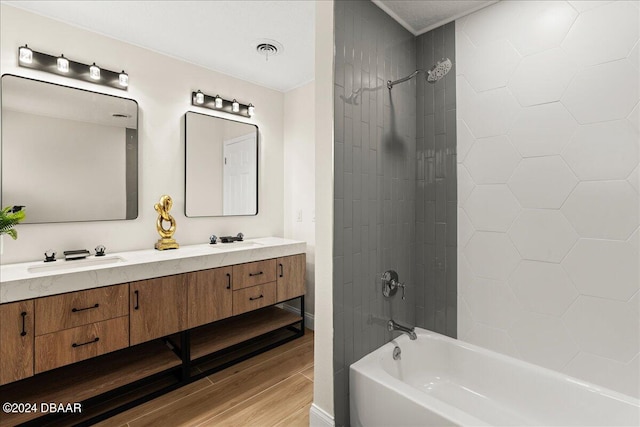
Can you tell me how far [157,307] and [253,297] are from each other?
748 mm

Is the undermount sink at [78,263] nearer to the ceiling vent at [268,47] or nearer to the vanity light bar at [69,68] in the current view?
the vanity light bar at [69,68]

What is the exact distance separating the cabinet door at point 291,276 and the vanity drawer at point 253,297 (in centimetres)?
9

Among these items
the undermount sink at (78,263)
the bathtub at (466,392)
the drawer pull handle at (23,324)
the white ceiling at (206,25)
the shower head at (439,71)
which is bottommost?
the bathtub at (466,392)

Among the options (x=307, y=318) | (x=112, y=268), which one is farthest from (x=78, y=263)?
(x=307, y=318)

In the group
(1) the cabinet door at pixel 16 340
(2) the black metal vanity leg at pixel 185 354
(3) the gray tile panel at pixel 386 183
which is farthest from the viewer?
(2) the black metal vanity leg at pixel 185 354

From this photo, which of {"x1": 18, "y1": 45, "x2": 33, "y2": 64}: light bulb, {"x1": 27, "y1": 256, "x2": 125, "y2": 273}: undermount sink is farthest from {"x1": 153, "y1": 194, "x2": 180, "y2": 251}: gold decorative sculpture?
{"x1": 18, "y1": 45, "x2": 33, "y2": 64}: light bulb

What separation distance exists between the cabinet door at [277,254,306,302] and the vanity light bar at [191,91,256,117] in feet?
4.88

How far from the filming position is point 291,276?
116 inches

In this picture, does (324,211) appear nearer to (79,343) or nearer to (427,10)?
(427,10)

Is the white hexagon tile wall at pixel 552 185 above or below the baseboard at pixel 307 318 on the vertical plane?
above

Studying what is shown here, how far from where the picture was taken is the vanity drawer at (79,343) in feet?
5.62

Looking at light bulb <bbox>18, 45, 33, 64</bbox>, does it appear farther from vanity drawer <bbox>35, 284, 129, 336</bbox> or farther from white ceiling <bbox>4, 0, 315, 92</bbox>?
vanity drawer <bbox>35, 284, 129, 336</bbox>

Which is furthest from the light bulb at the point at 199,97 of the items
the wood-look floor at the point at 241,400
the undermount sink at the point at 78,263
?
the wood-look floor at the point at 241,400

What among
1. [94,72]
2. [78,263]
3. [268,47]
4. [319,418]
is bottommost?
[319,418]
